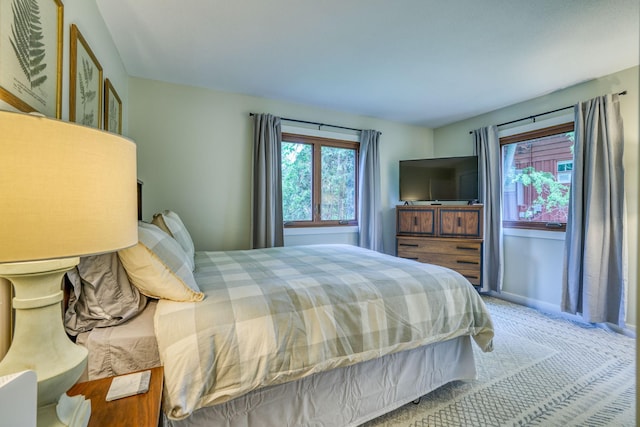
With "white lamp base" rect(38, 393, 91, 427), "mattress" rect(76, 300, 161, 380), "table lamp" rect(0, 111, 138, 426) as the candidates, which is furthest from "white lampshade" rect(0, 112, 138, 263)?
"mattress" rect(76, 300, 161, 380)

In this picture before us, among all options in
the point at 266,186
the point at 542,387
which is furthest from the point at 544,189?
the point at 266,186

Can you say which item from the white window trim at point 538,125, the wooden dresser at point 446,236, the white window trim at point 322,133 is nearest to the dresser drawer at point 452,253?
the wooden dresser at point 446,236

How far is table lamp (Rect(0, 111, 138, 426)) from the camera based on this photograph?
0.51 meters

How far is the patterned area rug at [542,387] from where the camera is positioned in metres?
1.54

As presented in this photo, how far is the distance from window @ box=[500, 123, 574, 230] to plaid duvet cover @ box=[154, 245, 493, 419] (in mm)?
2279

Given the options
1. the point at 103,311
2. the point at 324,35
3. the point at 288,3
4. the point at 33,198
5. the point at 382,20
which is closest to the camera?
the point at 33,198

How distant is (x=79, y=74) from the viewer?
1.44 m

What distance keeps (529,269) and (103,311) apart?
400 centimetres

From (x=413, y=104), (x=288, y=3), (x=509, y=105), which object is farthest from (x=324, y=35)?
(x=509, y=105)

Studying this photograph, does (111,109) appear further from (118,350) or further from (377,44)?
(377,44)

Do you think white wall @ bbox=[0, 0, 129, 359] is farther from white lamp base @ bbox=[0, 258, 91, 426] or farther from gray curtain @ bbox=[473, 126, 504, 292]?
gray curtain @ bbox=[473, 126, 504, 292]

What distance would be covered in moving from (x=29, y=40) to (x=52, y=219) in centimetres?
96

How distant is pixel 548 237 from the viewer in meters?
3.08

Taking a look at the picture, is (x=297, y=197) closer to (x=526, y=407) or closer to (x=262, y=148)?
(x=262, y=148)
